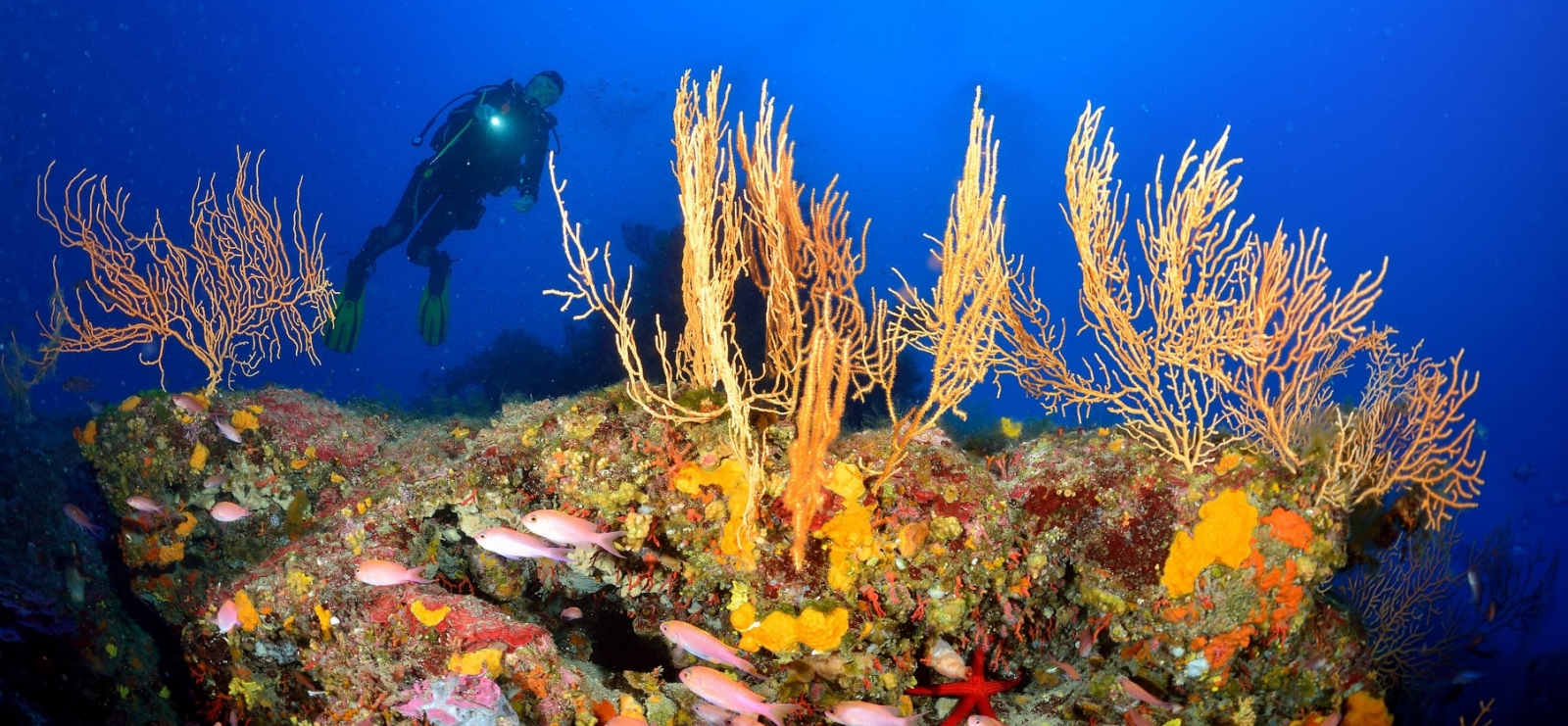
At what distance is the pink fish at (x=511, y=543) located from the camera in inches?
113

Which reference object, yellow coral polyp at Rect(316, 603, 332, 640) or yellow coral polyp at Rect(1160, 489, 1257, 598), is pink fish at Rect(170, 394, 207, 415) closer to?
yellow coral polyp at Rect(316, 603, 332, 640)

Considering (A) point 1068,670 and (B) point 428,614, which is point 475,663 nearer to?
(B) point 428,614

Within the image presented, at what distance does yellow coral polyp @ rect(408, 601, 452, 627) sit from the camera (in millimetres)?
3021

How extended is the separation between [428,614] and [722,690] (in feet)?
4.90

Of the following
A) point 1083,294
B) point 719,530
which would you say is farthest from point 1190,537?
point 719,530

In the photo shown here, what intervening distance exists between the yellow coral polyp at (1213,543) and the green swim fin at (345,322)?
1007 cm

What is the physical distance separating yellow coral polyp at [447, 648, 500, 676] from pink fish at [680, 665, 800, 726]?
87 centimetres

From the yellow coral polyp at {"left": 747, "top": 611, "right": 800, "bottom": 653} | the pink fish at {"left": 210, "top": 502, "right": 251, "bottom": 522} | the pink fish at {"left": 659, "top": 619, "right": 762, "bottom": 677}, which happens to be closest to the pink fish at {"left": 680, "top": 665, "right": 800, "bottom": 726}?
the pink fish at {"left": 659, "top": 619, "right": 762, "bottom": 677}

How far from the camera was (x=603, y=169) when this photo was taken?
69750mm

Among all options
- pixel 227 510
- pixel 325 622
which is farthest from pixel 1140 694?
pixel 227 510

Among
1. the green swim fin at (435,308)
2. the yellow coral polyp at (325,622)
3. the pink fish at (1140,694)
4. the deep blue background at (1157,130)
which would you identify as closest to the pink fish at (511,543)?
the yellow coral polyp at (325,622)

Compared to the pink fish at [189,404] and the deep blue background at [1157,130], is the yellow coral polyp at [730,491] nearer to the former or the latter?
the pink fish at [189,404]

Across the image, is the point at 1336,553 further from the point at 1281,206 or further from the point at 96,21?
the point at 96,21

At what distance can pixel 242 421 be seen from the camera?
5328 mm
